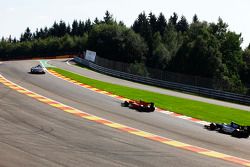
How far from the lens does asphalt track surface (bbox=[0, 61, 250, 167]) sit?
1157 cm

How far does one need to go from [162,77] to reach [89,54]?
71.4 feet

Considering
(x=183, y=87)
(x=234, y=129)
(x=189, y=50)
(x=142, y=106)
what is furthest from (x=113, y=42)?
(x=234, y=129)

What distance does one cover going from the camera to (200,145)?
50.0ft

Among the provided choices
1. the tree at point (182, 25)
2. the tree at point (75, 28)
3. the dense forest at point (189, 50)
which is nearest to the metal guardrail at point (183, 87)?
the dense forest at point (189, 50)

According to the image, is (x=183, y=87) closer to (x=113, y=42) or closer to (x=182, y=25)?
(x=113, y=42)

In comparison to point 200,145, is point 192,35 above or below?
above

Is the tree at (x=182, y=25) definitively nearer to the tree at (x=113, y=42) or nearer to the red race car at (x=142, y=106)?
Answer: the tree at (x=113, y=42)

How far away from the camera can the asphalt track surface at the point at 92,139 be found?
1157cm

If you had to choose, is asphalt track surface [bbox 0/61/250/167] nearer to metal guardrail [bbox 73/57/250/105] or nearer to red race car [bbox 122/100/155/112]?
red race car [bbox 122/100/155/112]

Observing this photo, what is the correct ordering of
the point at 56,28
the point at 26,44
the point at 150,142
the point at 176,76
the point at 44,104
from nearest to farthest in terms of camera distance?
the point at 150,142
the point at 44,104
the point at 176,76
the point at 26,44
the point at 56,28

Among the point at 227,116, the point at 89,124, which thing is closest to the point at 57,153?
the point at 89,124

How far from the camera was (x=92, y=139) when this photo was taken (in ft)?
47.0

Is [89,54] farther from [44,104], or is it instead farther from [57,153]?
[57,153]

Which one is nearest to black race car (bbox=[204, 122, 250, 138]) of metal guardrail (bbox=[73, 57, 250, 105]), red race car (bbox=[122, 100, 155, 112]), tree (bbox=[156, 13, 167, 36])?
red race car (bbox=[122, 100, 155, 112])
